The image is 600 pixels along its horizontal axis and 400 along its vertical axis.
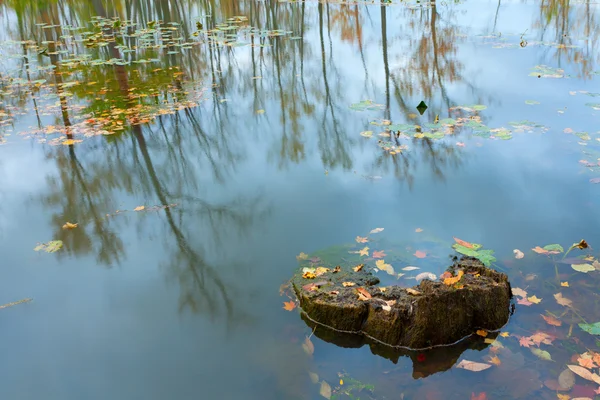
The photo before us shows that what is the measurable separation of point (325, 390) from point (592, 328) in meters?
1.73

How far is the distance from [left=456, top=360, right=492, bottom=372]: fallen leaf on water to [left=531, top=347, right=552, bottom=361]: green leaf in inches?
11.9

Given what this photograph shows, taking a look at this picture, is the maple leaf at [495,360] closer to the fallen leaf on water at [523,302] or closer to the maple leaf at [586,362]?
the maple leaf at [586,362]

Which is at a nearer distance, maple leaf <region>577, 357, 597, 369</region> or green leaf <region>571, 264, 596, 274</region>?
maple leaf <region>577, 357, 597, 369</region>

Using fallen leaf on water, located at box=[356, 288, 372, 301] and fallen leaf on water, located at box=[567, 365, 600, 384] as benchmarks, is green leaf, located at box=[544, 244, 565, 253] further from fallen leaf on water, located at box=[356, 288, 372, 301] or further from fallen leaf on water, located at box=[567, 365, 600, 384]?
fallen leaf on water, located at box=[356, 288, 372, 301]

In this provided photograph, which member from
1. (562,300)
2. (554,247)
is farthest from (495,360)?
(554,247)

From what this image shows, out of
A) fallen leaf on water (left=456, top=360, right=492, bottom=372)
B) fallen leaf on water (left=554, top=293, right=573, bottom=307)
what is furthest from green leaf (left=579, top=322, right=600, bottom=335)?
fallen leaf on water (left=456, top=360, right=492, bottom=372)

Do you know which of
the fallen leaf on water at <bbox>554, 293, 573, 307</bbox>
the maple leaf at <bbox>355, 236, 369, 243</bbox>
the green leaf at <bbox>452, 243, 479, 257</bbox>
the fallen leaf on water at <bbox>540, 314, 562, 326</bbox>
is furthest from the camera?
the maple leaf at <bbox>355, 236, 369, 243</bbox>

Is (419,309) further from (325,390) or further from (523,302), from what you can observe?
(523,302)

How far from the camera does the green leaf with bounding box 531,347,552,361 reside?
8.71 feet

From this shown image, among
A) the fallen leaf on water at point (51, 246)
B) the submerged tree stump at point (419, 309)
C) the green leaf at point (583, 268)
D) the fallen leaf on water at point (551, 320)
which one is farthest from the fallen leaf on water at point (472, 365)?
the fallen leaf on water at point (51, 246)

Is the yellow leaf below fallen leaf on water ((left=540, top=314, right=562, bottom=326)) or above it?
above

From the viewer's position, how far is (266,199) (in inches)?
182

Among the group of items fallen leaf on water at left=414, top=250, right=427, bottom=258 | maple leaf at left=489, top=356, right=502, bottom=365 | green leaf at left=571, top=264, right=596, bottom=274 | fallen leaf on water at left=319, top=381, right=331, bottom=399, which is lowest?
fallen leaf on water at left=319, top=381, right=331, bottom=399

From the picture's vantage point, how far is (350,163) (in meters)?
5.23
